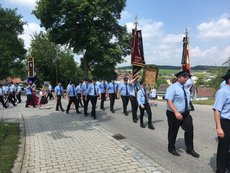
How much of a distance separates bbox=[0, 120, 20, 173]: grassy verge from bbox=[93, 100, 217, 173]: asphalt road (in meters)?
2.99

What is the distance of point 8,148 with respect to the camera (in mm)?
7840

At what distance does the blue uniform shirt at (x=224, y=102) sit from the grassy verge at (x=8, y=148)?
409cm

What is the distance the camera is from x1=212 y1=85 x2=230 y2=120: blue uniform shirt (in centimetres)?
547

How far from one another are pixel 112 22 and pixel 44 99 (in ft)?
58.3

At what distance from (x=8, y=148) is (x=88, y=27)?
2895cm

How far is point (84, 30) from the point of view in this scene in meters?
35.7

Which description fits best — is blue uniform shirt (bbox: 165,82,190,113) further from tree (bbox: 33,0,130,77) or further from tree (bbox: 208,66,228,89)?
tree (bbox: 208,66,228,89)

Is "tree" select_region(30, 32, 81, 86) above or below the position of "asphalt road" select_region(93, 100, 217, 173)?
above

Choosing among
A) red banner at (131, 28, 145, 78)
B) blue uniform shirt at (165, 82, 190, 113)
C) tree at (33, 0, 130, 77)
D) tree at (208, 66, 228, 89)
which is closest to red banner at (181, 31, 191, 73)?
red banner at (131, 28, 145, 78)

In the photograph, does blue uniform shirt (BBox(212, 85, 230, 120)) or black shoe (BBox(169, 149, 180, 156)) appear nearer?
blue uniform shirt (BBox(212, 85, 230, 120))

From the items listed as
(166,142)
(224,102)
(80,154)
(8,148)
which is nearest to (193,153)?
(166,142)

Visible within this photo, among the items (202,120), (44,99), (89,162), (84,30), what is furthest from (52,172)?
(84,30)

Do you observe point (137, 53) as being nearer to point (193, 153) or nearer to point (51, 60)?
point (193, 153)

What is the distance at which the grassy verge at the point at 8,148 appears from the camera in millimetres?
6410
